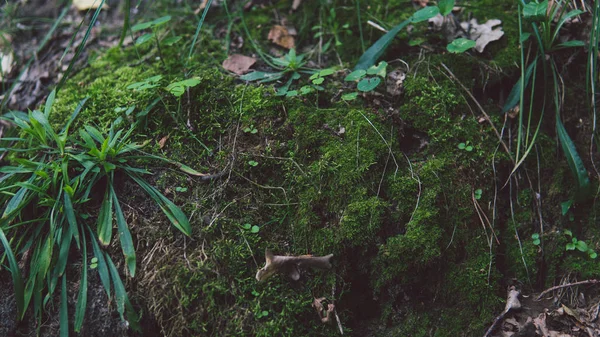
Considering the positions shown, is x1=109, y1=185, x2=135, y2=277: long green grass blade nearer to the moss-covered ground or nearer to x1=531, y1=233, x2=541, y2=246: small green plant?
the moss-covered ground

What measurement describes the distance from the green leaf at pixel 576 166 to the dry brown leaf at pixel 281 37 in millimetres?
1419

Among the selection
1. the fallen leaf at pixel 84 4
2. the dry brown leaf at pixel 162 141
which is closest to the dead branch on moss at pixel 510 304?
the dry brown leaf at pixel 162 141

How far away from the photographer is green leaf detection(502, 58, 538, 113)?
2.13 meters

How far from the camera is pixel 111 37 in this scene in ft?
9.43

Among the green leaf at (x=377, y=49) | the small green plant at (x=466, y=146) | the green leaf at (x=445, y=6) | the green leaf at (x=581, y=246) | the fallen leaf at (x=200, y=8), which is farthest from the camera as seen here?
the fallen leaf at (x=200, y=8)

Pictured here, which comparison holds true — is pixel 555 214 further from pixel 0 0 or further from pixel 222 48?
pixel 0 0

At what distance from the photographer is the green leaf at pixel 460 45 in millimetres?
2180

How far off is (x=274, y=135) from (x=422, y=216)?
2.37 feet

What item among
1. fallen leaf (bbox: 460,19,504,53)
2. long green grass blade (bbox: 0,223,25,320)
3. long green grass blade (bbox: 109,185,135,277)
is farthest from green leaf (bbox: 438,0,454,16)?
long green grass blade (bbox: 0,223,25,320)

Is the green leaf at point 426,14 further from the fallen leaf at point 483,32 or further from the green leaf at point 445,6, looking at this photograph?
the fallen leaf at point 483,32

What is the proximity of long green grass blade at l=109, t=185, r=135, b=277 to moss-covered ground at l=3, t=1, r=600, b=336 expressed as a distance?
50 millimetres

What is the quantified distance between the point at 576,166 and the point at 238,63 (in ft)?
5.40

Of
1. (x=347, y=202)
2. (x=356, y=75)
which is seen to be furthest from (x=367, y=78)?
(x=347, y=202)

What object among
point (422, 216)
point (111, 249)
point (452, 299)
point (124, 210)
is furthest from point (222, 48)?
point (452, 299)
